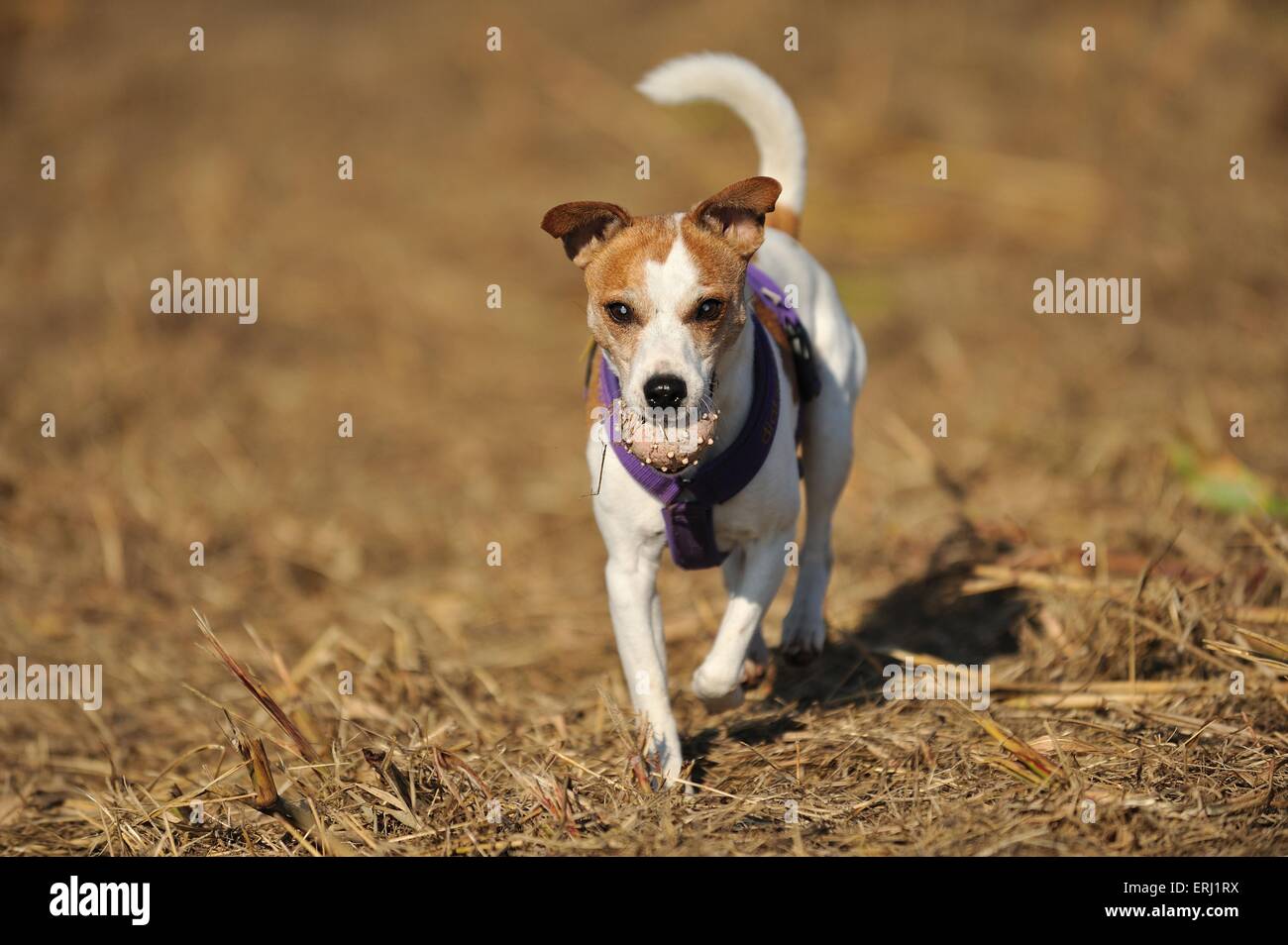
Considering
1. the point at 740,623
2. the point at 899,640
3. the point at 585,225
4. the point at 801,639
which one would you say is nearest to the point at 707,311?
the point at 585,225

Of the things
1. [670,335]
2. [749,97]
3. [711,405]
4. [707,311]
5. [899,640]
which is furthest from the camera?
[899,640]

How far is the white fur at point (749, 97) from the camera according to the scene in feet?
18.4

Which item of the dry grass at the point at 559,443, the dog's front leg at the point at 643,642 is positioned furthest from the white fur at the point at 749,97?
the dry grass at the point at 559,443

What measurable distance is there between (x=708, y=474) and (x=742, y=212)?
0.95 meters

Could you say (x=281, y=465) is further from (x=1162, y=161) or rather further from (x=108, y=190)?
(x=1162, y=161)

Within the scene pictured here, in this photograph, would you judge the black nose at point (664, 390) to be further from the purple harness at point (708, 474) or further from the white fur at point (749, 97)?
the white fur at point (749, 97)

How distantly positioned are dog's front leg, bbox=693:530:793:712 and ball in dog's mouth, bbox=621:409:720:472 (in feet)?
2.39

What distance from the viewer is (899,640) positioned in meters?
6.80

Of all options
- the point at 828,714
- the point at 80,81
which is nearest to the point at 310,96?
the point at 80,81

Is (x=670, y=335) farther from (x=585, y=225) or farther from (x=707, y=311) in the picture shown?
(x=585, y=225)

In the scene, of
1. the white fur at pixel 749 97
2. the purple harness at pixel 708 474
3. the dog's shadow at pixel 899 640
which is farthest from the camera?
the dog's shadow at pixel 899 640

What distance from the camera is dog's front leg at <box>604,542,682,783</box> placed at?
5.13 meters

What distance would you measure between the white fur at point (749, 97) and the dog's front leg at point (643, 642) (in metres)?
1.79

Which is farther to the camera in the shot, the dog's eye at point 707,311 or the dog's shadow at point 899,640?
the dog's shadow at point 899,640
